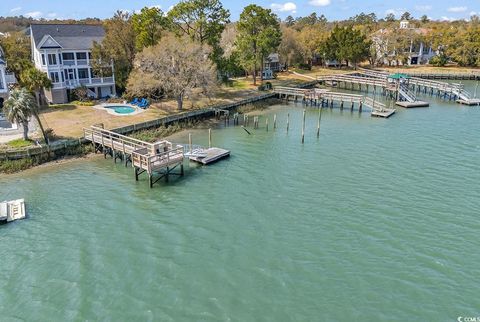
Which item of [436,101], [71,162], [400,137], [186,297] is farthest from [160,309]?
[436,101]

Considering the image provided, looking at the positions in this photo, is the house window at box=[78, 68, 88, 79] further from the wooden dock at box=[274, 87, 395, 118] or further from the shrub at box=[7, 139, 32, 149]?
the wooden dock at box=[274, 87, 395, 118]

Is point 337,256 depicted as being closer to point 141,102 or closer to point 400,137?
point 400,137

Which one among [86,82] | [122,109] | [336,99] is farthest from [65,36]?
[336,99]

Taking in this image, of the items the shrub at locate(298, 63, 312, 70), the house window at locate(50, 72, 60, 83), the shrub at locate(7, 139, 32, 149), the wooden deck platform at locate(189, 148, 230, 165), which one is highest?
the shrub at locate(298, 63, 312, 70)

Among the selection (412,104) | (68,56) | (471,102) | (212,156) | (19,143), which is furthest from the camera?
(471,102)

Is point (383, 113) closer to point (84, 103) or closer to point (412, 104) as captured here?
point (412, 104)

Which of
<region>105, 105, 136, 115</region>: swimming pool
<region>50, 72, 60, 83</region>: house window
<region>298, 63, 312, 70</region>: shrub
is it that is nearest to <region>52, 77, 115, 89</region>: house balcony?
<region>50, 72, 60, 83</region>: house window

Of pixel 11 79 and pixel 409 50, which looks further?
pixel 409 50
